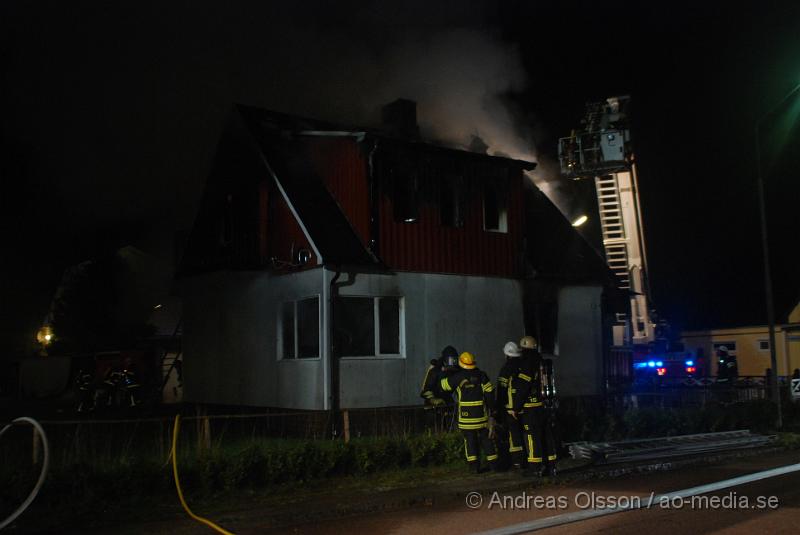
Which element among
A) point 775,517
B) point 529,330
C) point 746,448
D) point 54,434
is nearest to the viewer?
point 775,517

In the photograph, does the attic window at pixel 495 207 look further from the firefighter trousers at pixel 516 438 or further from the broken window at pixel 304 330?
the firefighter trousers at pixel 516 438

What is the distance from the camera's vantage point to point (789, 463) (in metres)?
11.9

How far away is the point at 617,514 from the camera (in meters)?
8.16

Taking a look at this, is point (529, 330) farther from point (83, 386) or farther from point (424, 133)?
point (83, 386)

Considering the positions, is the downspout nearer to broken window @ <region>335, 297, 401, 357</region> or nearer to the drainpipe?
the drainpipe

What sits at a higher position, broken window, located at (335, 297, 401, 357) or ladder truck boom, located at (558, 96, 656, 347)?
ladder truck boom, located at (558, 96, 656, 347)

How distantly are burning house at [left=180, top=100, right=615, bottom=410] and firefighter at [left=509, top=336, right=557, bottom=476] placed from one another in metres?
4.91

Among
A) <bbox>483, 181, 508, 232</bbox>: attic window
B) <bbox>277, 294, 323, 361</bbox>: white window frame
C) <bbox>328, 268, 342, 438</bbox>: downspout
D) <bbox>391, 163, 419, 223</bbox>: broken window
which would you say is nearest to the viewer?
<bbox>328, 268, 342, 438</bbox>: downspout

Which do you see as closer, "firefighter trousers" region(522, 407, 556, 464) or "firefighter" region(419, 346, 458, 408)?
"firefighter trousers" region(522, 407, 556, 464)

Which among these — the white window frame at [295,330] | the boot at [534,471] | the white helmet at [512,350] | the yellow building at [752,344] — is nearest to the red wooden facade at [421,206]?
the white window frame at [295,330]

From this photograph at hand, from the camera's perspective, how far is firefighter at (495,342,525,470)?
410 inches

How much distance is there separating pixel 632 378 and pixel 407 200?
A: 38.2 ft

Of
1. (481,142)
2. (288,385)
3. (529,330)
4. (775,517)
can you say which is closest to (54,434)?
(288,385)

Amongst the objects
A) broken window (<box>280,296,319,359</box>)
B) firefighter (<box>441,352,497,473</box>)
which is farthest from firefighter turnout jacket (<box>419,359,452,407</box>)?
broken window (<box>280,296,319,359</box>)
